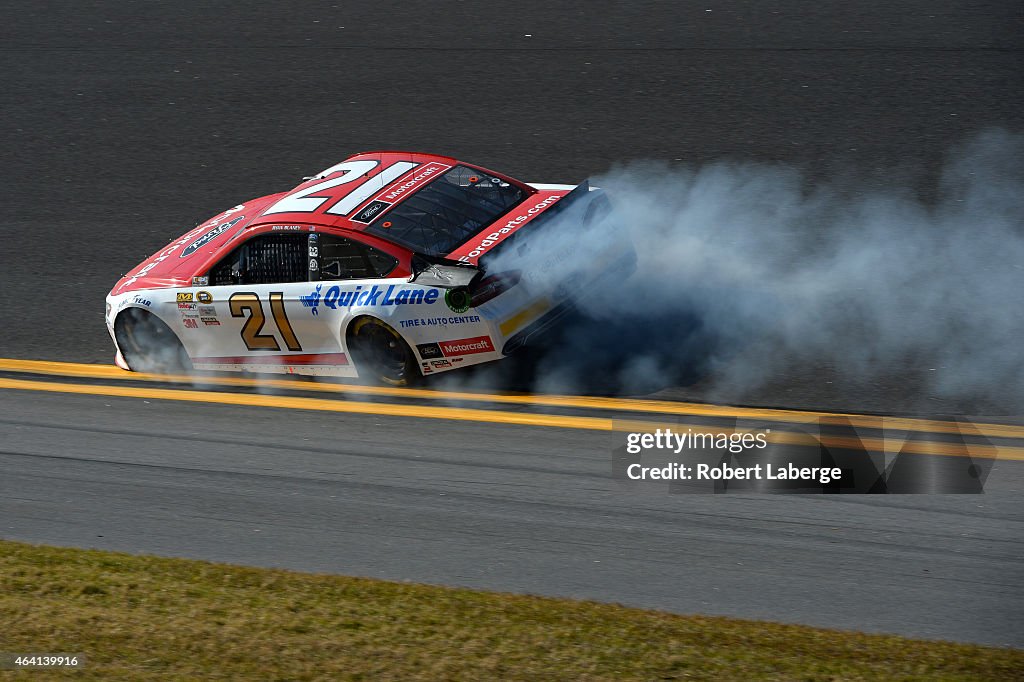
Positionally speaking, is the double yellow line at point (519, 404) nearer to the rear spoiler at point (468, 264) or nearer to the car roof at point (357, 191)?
the rear spoiler at point (468, 264)

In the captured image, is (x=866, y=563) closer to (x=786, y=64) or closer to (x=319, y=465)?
(x=319, y=465)

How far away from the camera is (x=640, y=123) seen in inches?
484

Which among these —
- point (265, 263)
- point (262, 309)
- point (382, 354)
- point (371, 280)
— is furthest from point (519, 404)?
point (265, 263)

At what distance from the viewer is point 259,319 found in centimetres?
879

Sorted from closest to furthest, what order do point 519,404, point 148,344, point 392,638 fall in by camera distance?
1. point 392,638
2. point 519,404
3. point 148,344

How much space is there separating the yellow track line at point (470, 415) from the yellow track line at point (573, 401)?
0.14 m

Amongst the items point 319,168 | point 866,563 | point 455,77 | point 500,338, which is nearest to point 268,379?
point 500,338

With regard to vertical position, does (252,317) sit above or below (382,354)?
above

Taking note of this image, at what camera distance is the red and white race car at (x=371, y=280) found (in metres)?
8.27

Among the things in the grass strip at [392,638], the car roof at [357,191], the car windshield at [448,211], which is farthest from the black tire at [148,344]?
the grass strip at [392,638]

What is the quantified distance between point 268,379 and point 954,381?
4865mm

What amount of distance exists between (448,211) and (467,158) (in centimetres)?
→ 325

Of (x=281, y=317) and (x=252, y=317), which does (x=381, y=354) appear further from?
(x=252, y=317)

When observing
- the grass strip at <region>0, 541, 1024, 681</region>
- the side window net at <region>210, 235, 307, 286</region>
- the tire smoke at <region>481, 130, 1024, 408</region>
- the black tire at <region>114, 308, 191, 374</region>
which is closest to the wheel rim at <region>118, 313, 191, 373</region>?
the black tire at <region>114, 308, 191, 374</region>
